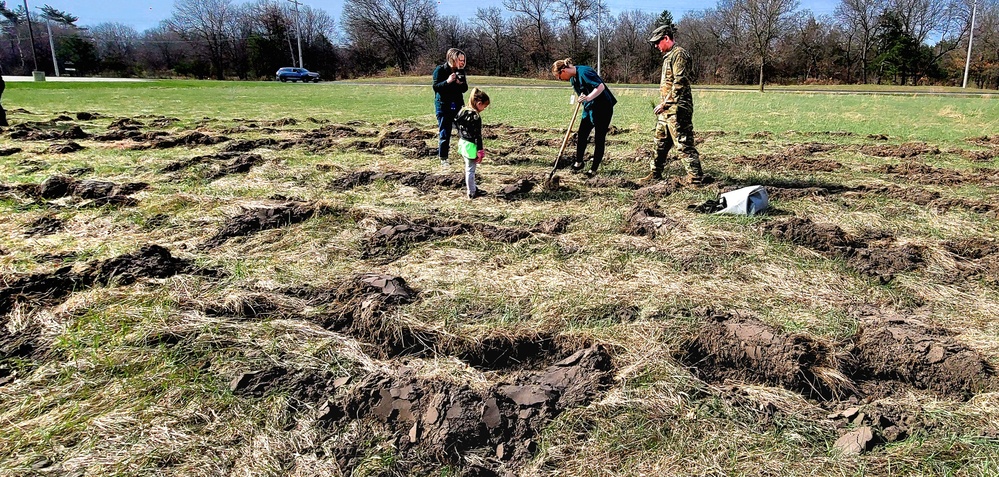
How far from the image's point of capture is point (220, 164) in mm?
7891

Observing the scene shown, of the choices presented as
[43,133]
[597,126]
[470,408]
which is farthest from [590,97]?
[43,133]

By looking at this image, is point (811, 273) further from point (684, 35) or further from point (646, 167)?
point (684, 35)

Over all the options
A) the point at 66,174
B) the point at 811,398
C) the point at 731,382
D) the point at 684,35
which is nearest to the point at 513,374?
the point at 731,382

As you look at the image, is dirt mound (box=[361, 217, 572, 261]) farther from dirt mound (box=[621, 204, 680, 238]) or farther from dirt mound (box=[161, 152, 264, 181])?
dirt mound (box=[161, 152, 264, 181])

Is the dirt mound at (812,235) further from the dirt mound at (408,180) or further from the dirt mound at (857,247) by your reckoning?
the dirt mound at (408,180)

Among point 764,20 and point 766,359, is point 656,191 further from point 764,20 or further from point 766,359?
point 764,20

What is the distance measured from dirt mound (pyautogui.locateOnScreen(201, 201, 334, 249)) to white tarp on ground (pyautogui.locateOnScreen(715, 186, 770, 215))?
3880 millimetres

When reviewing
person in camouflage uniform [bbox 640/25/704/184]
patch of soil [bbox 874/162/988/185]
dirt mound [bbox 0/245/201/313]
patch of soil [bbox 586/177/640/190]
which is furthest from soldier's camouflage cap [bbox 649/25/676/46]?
dirt mound [bbox 0/245/201/313]

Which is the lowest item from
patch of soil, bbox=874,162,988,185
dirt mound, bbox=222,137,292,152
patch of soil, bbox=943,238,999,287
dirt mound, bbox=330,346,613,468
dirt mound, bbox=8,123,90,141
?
dirt mound, bbox=330,346,613,468

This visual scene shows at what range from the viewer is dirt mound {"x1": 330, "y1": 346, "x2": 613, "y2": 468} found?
2.22 meters

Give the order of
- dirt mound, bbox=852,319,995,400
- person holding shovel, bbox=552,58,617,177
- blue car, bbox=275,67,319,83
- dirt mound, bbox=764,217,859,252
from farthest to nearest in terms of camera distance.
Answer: blue car, bbox=275,67,319,83 → person holding shovel, bbox=552,58,617,177 → dirt mound, bbox=764,217,859,252 → dirt mound, bbox=852,319,995,400

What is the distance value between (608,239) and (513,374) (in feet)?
7.39

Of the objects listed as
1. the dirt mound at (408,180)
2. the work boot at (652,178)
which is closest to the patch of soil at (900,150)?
the work boot at (652,178)

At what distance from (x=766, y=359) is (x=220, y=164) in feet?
25.0
